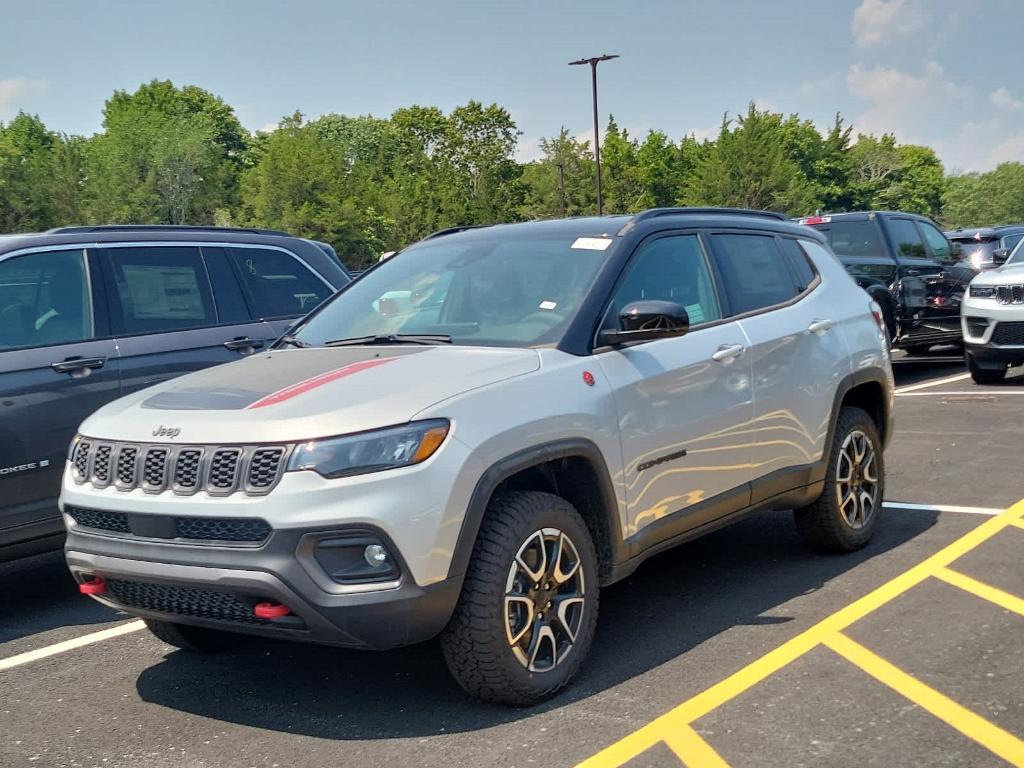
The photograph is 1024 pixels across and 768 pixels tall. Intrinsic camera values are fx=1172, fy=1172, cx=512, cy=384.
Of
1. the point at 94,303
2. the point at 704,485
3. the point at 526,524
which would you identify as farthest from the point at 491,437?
the point at 94,303

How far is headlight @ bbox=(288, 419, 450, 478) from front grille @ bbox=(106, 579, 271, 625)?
1.74 ft

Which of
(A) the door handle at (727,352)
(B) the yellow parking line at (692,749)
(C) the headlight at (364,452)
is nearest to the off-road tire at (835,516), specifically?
(A) the door handle at (727,352)

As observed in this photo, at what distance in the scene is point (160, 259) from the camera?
265 inches

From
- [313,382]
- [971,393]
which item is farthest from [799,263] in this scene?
[971,393]

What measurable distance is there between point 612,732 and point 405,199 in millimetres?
71088

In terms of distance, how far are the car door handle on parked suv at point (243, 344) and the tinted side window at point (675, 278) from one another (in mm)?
2826

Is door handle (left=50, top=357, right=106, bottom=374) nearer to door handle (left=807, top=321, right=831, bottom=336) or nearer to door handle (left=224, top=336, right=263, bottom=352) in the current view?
door handle (left=224, top=336, right=263, bottom=352)

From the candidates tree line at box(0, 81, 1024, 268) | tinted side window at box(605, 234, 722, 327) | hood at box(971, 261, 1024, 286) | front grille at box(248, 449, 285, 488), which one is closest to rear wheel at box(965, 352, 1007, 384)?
hood at box(971, 261, 1024, 286)

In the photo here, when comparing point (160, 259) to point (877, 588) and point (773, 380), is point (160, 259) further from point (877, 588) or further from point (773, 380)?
point (877, 588)

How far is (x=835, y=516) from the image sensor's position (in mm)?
5980

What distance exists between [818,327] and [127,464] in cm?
350

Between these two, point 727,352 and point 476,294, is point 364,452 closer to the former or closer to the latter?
point 476,294

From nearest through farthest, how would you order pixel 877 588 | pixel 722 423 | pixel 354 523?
1. pixel 354 523
2. pixel 722 423
3. pixel 877 588

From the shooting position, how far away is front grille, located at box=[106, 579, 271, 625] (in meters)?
3.88
